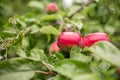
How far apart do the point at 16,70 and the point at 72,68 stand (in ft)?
0.75

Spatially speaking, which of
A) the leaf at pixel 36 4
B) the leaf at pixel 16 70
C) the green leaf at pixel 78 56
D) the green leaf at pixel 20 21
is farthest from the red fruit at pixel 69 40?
the leaf at pixel 36 4

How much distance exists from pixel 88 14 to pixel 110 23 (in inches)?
9.2

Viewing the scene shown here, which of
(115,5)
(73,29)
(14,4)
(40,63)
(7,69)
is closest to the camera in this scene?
A: (7,69)

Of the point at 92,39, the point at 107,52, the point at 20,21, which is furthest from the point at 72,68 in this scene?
the point at 20,21

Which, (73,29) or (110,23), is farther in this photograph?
(110,23)

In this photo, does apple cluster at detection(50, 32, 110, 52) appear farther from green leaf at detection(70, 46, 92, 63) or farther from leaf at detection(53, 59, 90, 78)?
leaf at detection(53, 59, 90, 78)

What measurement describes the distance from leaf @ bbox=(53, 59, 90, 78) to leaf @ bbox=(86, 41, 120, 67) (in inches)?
3.0

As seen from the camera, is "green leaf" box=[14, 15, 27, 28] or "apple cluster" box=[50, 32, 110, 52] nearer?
"apple cluster" box=[50, 32, 110, 52]

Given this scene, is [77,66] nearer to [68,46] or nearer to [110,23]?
[68,46]

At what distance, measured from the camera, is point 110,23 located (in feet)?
8.84

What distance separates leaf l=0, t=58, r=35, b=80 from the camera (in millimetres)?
1083

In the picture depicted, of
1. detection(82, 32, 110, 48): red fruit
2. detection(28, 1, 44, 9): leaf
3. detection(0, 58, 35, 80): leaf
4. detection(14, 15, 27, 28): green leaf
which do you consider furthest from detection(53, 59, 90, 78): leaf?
detection(28, 1, 44, 9): leaf

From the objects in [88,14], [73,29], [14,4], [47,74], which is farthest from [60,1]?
[47,74]

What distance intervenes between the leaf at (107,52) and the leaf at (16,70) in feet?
0.91
